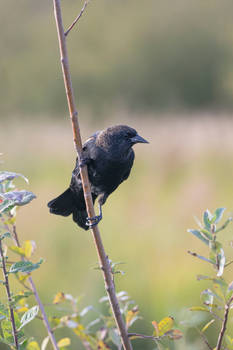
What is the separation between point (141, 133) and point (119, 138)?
302 centimetres

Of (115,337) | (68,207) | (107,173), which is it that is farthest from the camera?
(68,207)

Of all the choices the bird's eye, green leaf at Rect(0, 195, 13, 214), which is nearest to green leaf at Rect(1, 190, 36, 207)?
green leaf at Rect(0, 195, 13, 214)

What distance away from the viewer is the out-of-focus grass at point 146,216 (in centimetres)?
230

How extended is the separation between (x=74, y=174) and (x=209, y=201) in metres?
1.57

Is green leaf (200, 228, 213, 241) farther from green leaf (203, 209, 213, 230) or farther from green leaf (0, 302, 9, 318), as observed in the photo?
green leaf (0, 302, 9, 318)

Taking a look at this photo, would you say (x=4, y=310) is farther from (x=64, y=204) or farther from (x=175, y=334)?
(x=64, y=204)

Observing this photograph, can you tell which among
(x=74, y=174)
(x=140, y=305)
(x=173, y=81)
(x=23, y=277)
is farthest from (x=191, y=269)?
(x=173, y=81)

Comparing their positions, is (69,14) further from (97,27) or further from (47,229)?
(47,229)

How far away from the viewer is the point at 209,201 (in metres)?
2.80

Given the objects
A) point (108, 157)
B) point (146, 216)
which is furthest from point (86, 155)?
point (146, 216)

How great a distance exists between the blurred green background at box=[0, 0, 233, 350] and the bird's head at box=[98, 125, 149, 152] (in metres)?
0.46

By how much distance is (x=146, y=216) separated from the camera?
2.99m

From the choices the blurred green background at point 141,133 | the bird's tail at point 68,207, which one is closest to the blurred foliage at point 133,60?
the blurred green background at point 141,133

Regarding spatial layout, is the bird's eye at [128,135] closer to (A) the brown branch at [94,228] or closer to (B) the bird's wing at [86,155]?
(B) the bird's wing at [86,155]
